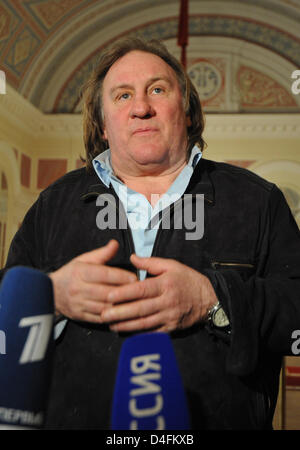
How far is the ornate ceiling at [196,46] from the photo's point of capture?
6.94 m

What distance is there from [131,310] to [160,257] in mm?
294

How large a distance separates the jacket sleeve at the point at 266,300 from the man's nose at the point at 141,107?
455 mm

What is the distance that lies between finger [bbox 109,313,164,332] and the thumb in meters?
0.13

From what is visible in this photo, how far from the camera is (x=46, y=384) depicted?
0.80 meters

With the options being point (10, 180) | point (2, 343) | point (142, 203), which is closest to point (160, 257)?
point (142, 203)

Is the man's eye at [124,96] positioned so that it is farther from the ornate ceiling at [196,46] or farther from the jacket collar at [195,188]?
the ornate ceiling at [196,46]

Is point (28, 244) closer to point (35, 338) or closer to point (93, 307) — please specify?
point (93, 307)

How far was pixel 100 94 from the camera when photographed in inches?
62.9

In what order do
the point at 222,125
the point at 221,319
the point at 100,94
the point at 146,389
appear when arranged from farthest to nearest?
the point at 222,125 → the point at 100,94 → the point at 221,319 → the point at 146,389

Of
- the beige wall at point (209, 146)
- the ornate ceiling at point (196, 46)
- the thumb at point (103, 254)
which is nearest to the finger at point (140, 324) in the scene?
the thumb at point (103, 254)

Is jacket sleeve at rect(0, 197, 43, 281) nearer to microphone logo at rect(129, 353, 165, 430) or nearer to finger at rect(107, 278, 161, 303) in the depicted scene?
finger at rect(107, 278, 161, 303)

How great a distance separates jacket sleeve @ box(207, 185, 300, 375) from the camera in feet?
3.40
